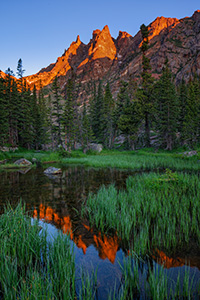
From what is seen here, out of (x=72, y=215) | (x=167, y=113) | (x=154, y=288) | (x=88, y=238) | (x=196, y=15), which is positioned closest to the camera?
(x=154, y=288)

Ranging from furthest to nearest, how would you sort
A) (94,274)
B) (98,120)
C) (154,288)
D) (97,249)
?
1. (98,120)
2. (97,249)
3. (94,274)
4. (154,288)

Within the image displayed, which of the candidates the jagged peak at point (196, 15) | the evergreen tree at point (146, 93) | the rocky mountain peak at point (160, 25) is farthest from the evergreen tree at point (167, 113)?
the rocky mountain peak at point (160, 25)

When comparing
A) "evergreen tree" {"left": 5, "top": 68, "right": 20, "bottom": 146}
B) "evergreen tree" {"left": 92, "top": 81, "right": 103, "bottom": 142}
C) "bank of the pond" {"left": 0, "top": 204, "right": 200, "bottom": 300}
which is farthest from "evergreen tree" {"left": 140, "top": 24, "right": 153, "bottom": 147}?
"bank of the pond" {"left": 0, "top": 204, "right": 200, "bottom": 300}

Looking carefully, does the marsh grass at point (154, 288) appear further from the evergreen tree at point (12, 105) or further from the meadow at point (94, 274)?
the evergreen tree at point (12, 105)

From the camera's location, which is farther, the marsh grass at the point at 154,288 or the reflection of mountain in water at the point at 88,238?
the reflection of mountain in water at the point at 88,238

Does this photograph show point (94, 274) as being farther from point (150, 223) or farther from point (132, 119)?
point (132, 119)

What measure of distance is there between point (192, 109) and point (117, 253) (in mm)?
40486

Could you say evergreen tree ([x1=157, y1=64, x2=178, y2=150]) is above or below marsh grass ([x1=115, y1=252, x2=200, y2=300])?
above

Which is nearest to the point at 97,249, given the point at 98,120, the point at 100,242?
the point at 100,242

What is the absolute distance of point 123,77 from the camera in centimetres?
15525

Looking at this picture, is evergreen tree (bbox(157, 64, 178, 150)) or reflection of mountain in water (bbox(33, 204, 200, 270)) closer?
reflection of mountain in water (bbox(33, 204, 200, 270))

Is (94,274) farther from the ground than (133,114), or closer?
closer

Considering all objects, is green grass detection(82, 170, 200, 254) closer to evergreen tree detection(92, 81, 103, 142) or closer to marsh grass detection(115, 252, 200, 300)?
marsh grass detection(115, 252, 200, 300)

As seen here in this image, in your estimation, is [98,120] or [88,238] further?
[98,120]
